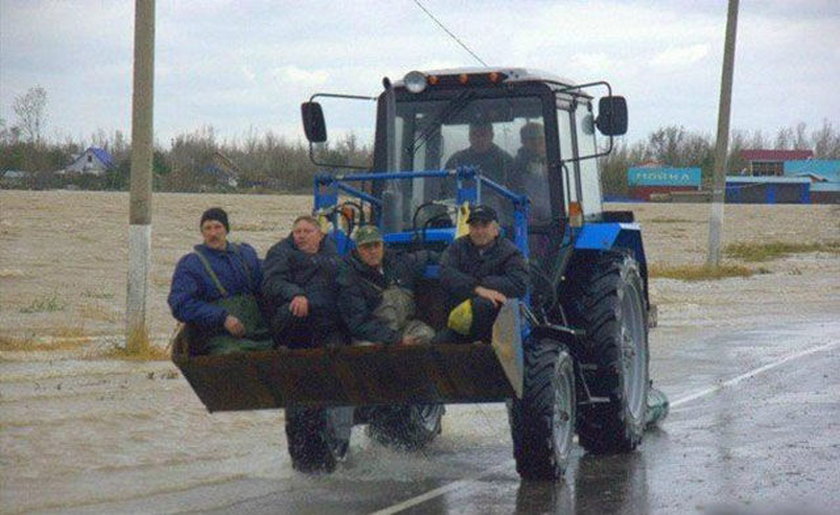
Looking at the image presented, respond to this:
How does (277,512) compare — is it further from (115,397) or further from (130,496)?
(115,397)

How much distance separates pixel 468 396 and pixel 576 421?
90.8 inches

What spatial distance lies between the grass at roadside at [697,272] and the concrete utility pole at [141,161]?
19.5 meters

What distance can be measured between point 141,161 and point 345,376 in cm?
840

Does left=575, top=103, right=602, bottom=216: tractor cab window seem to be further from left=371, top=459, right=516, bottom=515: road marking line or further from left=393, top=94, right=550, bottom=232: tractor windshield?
left=371, top=459, right=516, bottom=515: road marking line

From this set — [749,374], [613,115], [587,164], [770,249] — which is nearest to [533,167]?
[613,115]

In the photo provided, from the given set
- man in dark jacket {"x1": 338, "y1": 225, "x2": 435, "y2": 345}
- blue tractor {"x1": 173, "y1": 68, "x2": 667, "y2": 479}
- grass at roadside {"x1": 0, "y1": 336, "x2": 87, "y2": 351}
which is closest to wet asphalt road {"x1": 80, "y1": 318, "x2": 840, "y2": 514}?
blue tractor {"x1": 173, "y1": 68, "x2": 667, "y2": 479}

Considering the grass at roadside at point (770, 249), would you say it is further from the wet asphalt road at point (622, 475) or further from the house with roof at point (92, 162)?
the house with roof at point (92, 162)

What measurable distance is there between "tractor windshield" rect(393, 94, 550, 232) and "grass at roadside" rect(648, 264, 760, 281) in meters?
23.9

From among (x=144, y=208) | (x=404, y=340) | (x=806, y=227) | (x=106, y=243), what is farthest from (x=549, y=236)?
(x=806, y=227)

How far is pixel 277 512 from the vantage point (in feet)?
33.8

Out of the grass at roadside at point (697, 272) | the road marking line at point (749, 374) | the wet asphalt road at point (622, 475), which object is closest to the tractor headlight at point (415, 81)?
the wet asphalt road at point (622, 475)

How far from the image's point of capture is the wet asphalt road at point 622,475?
10.4m

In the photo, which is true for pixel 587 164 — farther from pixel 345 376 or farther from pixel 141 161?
pixel 141 161

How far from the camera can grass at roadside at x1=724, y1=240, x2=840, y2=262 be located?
46000 millimetres
